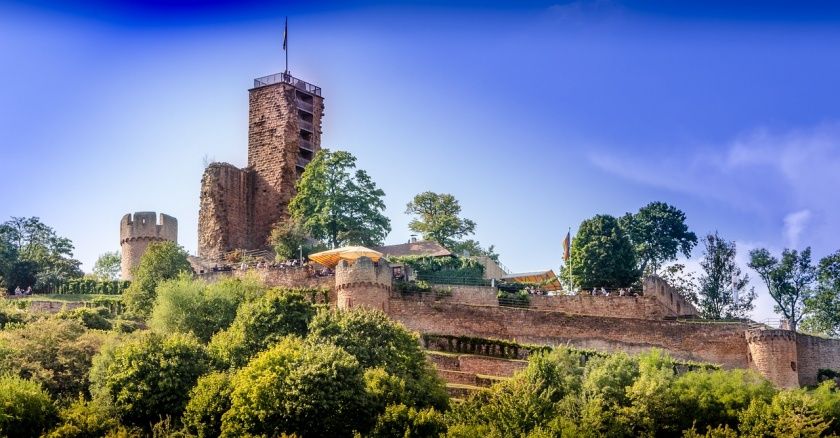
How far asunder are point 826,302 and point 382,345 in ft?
82.9

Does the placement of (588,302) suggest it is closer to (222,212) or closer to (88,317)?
(222,212)

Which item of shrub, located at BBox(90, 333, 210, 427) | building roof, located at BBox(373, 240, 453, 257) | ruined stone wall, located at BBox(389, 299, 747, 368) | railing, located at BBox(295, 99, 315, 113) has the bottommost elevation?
shrub, located at BBox(90, 333, 210, 427)

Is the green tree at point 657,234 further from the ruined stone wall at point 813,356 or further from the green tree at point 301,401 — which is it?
the green tree at point 301,401

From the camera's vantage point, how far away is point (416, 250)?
226 feet

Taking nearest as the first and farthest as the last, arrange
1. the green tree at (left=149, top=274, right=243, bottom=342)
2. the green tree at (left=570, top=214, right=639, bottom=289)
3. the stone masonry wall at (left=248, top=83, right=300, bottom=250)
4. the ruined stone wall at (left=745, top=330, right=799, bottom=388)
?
the green tree at (left=149, top=274, right=243, bottom=342) < the ruined stone wall at (left=745, top=330, right=799, bottom=388) < the green tree at (left=570, top=214, right=639, bottom=289) < the stone masonry wall at (left=248, top=83, right=300, bottom=250)

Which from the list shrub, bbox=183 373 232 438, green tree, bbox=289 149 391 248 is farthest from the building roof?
shrub, bbox=183 373 232 438

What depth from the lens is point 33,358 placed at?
5269cm

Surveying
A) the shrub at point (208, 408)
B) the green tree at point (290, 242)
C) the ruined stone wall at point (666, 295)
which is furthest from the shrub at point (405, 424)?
the green tree at point (290, 242)

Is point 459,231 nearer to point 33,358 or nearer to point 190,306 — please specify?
point 190,306

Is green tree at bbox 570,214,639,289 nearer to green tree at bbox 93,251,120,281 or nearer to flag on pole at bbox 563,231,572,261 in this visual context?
flag on pole at bbox 563,231,572,261

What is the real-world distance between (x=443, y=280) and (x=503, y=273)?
7979 mm

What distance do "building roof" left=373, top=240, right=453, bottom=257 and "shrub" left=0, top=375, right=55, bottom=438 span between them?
21.4 meters

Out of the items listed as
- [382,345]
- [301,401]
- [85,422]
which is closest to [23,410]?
[85,422]

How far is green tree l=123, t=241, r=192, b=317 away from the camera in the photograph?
62.7 meters
